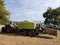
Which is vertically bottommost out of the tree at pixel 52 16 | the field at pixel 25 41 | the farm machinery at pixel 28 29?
the field at pixel 25 41

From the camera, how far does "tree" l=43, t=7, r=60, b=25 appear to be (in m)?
62.0

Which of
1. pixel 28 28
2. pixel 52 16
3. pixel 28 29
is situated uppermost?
pixel 52 16

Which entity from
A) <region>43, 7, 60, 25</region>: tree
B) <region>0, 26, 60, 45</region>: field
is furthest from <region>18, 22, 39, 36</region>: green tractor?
<region>43, 7, 60, 25</region>: tree

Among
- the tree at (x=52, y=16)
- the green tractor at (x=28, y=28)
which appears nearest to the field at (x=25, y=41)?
the green tractor at (x=28, y=28)

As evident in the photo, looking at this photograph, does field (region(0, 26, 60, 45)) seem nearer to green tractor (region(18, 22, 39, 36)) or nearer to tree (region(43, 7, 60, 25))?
green tractor (region(18, 22, 39, 36))

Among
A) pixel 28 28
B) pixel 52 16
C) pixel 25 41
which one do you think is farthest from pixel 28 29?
pixel 52 16

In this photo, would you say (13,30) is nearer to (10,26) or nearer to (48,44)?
(10,26)

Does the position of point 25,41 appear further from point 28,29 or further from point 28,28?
point 28,28

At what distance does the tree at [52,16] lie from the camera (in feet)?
204

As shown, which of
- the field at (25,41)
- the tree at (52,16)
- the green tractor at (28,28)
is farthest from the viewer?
the tree at (52,16)

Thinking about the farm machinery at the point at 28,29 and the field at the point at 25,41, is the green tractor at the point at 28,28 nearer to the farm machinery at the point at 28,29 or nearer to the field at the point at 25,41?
the farm machinery at the point at 28,29

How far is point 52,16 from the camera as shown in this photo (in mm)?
62969

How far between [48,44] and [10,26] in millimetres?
11134

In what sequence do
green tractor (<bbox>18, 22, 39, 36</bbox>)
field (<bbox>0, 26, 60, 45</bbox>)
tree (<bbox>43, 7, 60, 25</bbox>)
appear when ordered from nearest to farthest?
field (<bbox>0, 26, 60, 45</bbox>)
green tractor (<bbox>18, 22, 39, 36</bbox>)
tree (<bbox>43, 7, 60, 25</bbox>)
